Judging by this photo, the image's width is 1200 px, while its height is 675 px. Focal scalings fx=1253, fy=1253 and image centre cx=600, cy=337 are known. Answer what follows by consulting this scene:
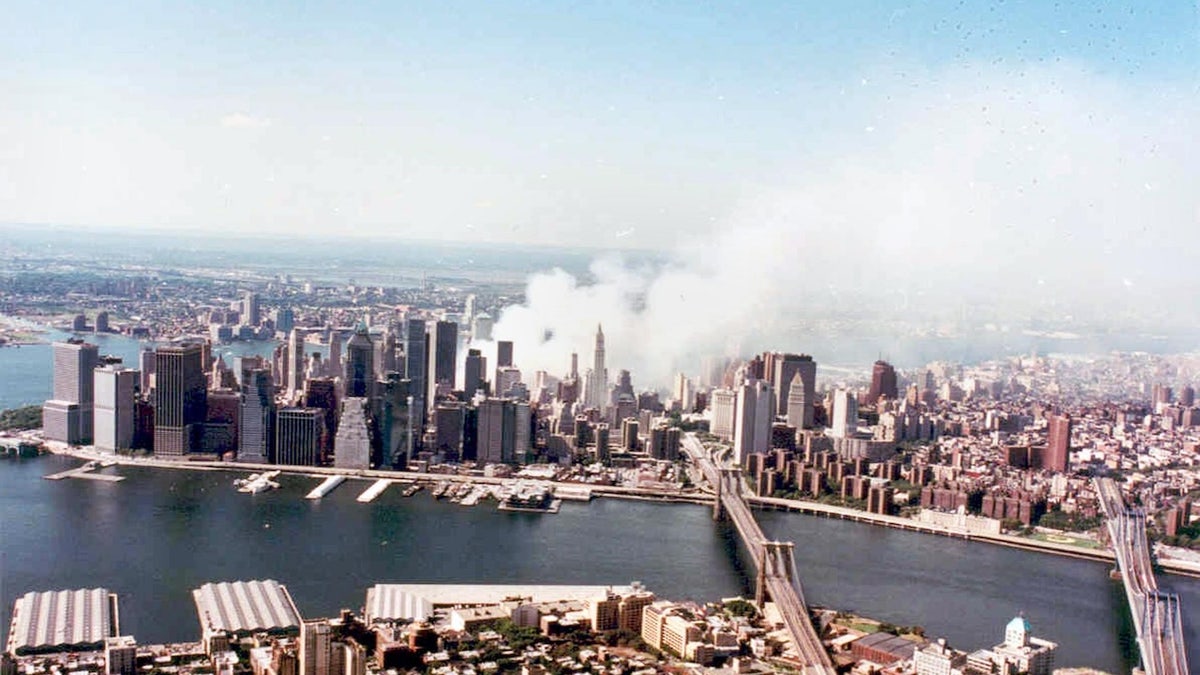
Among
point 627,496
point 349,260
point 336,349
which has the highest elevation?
point 349,260

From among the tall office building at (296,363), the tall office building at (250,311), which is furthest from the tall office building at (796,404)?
the tall office building at (250,311)

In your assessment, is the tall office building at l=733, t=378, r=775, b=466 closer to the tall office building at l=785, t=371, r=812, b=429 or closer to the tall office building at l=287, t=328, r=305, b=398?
the tall office building at l=785, t=371, r=812, b=429

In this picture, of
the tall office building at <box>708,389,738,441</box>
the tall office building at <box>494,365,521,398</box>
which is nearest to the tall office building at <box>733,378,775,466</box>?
the tall office building at <box>708,389,738,441</box>

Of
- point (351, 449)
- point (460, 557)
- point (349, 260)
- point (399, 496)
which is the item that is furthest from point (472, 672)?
point (349, 260)

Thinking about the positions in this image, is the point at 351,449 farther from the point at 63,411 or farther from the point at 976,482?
the point at 976,482

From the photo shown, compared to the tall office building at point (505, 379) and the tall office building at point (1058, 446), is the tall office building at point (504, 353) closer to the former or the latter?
the tall office building at point (505, 379)

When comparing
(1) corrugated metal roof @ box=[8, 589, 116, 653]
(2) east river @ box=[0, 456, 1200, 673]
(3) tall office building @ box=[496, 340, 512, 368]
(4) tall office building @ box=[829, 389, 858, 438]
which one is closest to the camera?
Answer: (1) corrugated metal roof @ box=[8, 589, 116, 653]

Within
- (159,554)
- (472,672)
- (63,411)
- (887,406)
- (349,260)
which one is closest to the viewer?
(472,672)
